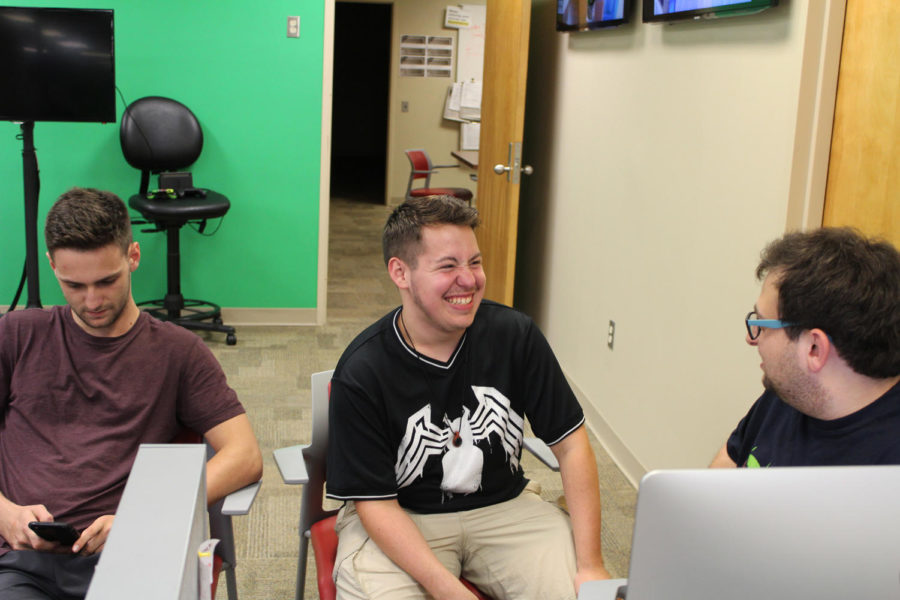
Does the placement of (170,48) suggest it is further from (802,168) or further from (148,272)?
(802,168)

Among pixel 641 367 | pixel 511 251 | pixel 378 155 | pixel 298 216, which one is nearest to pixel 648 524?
pixel 641 367

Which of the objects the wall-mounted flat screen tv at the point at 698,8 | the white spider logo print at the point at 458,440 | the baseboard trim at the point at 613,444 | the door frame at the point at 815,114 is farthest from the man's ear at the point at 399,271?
the baseboard trim at the point at 613,444

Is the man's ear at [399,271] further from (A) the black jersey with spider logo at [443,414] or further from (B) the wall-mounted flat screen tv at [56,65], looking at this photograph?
(B) the wall-mounted flat screen tv at [56,65]

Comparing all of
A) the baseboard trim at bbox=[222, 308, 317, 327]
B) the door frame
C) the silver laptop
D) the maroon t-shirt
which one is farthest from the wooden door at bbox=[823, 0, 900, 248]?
the baseboard trim at bbox=[222, 308, 317, 327]

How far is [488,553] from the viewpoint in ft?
5.70

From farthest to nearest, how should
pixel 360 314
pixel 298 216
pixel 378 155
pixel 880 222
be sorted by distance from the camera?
pixel 378 155
pixel 360 314
pixel 298 216
pixel 880 222

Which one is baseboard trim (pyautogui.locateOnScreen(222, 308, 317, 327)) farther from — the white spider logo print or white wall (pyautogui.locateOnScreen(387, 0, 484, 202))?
white wall (pyautogui.locateOnScreen(387, 0, 484, 202))

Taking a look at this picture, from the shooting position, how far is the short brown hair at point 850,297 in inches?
49.1

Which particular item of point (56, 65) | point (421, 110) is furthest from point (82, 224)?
point (421, 110)

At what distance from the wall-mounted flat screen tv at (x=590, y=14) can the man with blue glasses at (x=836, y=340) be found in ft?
6.91

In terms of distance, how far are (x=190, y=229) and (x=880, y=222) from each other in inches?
143

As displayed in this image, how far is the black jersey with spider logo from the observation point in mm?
1679

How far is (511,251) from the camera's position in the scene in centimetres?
409

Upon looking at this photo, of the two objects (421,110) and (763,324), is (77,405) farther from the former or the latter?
(421,110)
